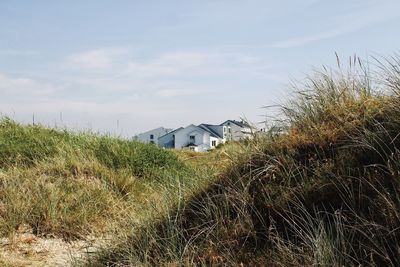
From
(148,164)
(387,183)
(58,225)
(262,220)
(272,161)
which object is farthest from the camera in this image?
(148,164)

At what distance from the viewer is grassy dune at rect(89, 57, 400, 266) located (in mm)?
3400

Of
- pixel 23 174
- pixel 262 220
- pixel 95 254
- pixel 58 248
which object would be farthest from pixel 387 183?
pixel 23 174

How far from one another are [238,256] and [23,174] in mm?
5277

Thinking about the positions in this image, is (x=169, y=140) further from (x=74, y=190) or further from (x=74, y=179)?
(x=74, y=190)

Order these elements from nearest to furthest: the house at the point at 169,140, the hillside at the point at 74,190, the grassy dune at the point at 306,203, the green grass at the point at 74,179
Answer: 1. the grassy dune at the point at 306,203
2. the hillside at the point at 74,190
3. the green grass at the point at 74,179
4. the house at the point at 169,140

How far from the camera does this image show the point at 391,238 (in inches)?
127

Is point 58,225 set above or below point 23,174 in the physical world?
below

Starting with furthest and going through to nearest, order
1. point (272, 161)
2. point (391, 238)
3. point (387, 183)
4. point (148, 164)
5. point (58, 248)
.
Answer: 1. point (148, 164)
2. point (58, 248)
3. point (272, 161)
4. point (387, 183)
5. point (391, 238)

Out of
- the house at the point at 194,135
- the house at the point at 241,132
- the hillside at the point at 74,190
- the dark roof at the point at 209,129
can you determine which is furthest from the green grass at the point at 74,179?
the dark roof at the point at 209,129

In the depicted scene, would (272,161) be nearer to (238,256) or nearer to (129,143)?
(238,256)

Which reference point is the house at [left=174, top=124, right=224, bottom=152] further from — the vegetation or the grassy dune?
the grassy dune

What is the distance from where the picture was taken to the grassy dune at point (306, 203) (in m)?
3.40

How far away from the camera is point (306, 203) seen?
4023 mm

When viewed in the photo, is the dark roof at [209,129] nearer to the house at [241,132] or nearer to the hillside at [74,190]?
the hillside at [74,190]
